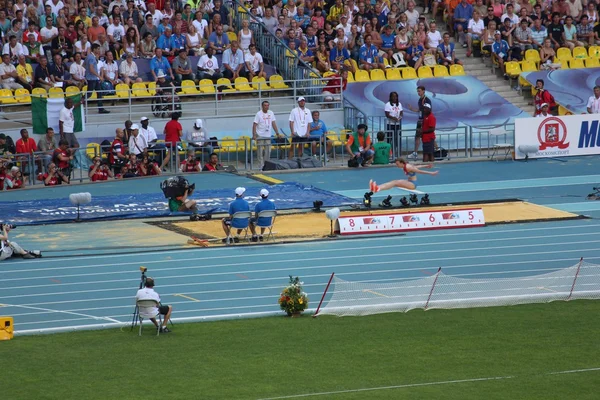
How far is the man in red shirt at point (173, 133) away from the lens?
89.5 feet

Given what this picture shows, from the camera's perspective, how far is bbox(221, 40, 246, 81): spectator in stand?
30.4 m

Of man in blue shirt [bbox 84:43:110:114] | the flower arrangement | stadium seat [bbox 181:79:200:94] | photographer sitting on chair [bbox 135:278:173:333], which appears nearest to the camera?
photographer sitting on chair [bbox 135:278:173:333]

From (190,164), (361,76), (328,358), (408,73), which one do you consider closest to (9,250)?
(328,358)

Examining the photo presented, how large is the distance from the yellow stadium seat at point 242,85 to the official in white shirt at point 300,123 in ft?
7.89

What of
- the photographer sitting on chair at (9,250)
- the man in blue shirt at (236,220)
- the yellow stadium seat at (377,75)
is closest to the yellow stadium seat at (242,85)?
the yellow stadium seat at (377,75)

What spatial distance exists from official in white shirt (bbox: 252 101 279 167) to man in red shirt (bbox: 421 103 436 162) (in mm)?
3555

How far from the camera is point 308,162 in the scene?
2820 centimetres

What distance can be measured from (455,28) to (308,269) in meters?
17.4

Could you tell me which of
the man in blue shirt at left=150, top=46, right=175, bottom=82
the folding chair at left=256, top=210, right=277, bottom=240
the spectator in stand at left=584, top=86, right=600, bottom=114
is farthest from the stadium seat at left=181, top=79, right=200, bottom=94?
the spectator in stand at left=584, top=86, right=600, bottom=114

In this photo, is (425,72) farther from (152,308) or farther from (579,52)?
(152,308)

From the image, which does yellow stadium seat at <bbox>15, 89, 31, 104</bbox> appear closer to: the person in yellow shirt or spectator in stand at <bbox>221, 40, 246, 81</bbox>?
the person in yellow shirt

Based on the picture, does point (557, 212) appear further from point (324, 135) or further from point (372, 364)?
point (372, 364)

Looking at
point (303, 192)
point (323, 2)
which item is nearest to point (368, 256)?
point (303, 192)

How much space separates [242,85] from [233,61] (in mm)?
750
